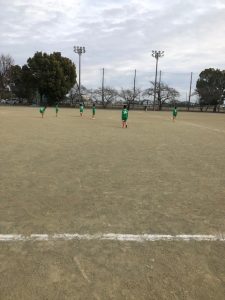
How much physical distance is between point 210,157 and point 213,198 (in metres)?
4.83

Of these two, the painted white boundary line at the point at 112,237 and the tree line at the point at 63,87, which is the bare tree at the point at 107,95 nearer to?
the tree line at the point at 63,87

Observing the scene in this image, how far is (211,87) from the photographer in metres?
76.5

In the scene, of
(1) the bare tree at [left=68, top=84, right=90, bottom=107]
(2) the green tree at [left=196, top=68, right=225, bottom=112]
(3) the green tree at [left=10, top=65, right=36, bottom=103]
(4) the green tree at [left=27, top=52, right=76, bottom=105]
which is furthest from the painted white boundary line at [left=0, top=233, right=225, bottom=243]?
(2) the green tree at [left=196, top=68, right=225, bottom=112]

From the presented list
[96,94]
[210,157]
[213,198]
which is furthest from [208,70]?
[213,198]

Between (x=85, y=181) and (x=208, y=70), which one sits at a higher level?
(x=208, y=70)

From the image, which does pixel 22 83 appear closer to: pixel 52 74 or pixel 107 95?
pixel 52 74

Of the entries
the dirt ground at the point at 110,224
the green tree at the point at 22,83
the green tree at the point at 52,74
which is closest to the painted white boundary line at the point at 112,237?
the dirt ground at the point at 110,224

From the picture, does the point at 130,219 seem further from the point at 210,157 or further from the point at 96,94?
the point at 96,94

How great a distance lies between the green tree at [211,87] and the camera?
247ft

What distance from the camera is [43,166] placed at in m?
8.51

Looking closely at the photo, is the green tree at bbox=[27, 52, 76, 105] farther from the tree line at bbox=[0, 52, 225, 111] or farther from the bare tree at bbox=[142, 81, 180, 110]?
the bare tree at bbox=[142, 81, 180, 110]

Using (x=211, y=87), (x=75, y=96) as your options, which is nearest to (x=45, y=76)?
(x=75, y=96)

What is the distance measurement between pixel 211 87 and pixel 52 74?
3441 centimetres

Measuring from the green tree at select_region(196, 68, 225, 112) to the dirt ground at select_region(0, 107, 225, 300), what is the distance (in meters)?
69.9
